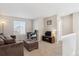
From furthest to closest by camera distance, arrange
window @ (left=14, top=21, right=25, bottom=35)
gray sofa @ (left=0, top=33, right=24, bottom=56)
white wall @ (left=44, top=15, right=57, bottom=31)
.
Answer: window @ (left=14, top=21, right=25, bottom=35) < white wall @ (left=44, top=15, right=57, bottom=31) < gray sofa @ (left=0, top=33, right=24, bottom=56)

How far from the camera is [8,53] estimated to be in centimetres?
248

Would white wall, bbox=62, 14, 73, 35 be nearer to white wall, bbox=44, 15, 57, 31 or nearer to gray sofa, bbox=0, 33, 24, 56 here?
white wall, bbox=44, 15, 57, 31

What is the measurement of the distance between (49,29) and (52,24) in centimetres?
54

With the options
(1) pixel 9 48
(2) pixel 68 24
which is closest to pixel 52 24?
(2) pixel 68 24

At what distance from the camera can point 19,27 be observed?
7.21 meters

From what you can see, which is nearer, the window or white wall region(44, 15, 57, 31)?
white wall region(44, 15, 57, 31)

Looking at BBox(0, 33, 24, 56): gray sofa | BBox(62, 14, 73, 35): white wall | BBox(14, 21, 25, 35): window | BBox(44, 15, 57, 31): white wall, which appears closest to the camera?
BBox(0, 33, 24, 56): gray sofa

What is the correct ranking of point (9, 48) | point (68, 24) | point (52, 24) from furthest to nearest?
1. point (52, 24)
2. point (68, 24)
3. point (9, 48)

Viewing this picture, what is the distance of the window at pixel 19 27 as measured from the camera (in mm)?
6927

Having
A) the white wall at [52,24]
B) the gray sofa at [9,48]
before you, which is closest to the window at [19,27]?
the white wall at [52,24]

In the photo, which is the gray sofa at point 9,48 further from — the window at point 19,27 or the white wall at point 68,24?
the window at point 19,27

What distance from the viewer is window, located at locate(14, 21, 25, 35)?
22.7 ft

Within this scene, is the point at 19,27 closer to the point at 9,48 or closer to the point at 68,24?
the point at 68,24

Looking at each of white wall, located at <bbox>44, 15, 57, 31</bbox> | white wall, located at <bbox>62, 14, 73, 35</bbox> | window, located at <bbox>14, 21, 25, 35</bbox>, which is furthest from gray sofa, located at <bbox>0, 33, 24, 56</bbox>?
window, located at <bbox>14, 21, 25, 35</bbox>
